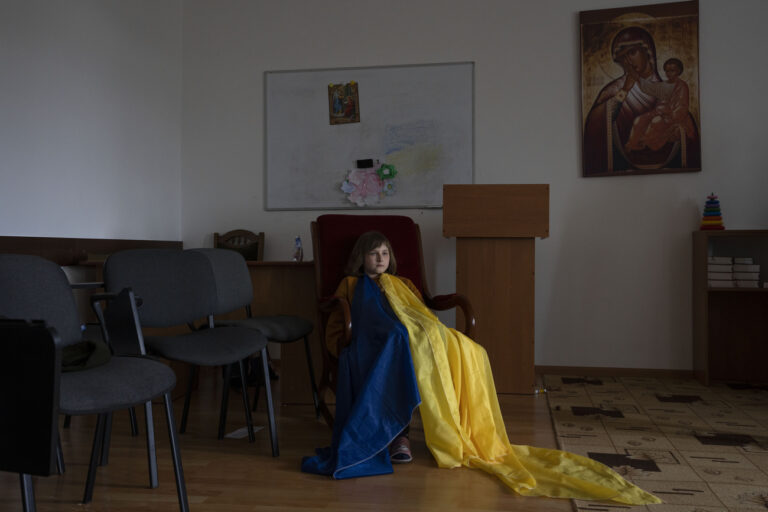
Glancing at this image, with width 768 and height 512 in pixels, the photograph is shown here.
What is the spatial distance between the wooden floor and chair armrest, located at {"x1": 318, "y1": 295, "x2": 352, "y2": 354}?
0.49m

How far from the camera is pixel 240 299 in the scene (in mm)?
3135

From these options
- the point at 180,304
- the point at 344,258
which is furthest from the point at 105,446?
the point at 344,258

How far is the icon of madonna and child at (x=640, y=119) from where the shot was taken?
4184 millimetres

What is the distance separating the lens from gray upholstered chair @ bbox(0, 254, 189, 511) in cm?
167

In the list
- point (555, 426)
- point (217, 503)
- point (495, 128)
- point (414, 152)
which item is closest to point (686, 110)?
point (495, 128)

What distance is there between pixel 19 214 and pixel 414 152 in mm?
2467

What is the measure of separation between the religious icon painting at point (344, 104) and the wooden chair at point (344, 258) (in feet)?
4.42

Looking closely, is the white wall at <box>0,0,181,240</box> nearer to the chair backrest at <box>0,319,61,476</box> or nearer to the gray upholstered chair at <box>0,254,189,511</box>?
the gray upholstered chair at <box>0,254,189,511</box>

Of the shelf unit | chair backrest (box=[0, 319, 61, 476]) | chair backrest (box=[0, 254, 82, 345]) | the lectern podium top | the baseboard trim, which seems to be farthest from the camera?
the baseboard trim

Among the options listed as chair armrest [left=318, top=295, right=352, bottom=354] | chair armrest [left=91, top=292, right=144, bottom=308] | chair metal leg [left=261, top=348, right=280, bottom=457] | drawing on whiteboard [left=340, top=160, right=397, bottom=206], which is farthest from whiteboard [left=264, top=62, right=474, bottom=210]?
chair armrest [left=91, top=292, right=144, bottom=308]

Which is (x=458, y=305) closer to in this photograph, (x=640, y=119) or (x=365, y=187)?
(x=365, y=187)

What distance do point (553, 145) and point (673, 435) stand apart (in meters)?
2.14

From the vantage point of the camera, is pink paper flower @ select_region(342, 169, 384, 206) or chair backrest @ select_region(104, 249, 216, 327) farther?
pink paper flower @ select_region(342, 169, 384, 206)

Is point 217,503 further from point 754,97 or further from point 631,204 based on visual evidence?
point 754,97
